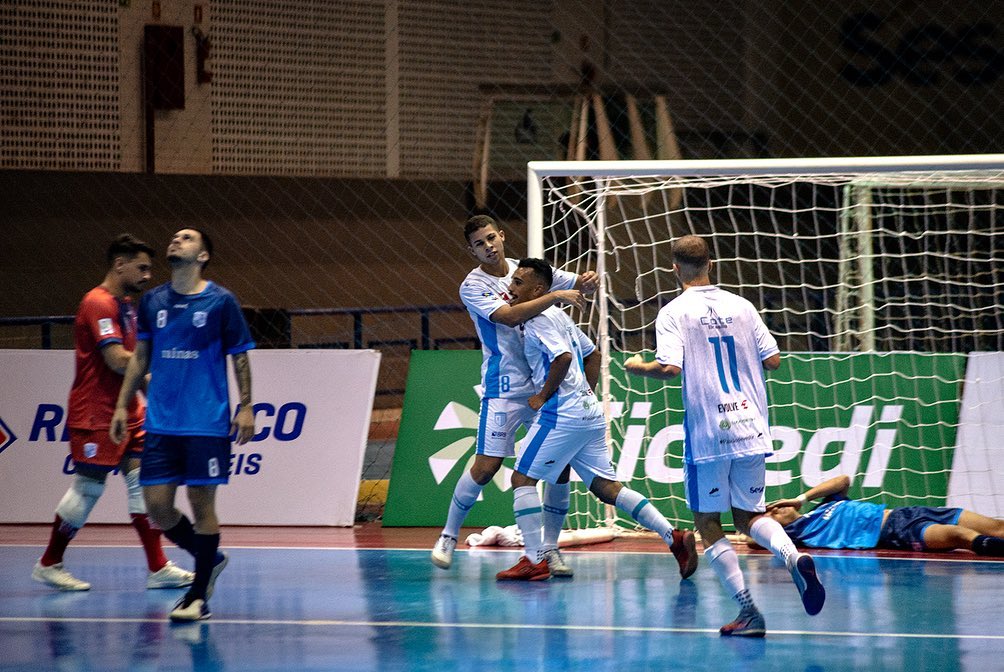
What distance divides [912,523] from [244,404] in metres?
4.55

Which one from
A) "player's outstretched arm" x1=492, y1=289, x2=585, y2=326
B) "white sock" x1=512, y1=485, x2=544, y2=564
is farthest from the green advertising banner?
"player's outstretched arm" x1=492, y1=289, x2=585, y2=326

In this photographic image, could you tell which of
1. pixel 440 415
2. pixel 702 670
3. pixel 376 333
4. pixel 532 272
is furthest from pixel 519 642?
pixel 376 333

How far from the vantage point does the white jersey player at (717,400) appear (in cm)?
609

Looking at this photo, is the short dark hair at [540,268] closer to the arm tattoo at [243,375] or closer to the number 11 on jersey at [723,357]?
the number 11 on jersey at [723,357]

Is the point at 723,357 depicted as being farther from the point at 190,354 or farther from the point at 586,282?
the point at 190,354

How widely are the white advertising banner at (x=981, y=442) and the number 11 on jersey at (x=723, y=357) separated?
13.0 feet

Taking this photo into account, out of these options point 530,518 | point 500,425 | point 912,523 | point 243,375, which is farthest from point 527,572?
point 912,523

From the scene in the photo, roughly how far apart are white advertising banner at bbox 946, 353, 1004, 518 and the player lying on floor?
0.69 m

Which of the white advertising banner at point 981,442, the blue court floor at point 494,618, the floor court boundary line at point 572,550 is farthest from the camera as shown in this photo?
the white advertising banner at point 981,442

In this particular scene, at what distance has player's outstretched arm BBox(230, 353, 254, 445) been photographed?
6.46m

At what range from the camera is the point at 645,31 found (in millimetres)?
19125

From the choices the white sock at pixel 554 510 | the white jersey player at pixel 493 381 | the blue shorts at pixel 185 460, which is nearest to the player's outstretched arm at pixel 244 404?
the blue shorts at pixel 185 460

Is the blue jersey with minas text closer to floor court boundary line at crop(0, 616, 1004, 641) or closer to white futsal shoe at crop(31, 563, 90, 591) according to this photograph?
floor court boundary line at crop(0, 616, 1004, 641)

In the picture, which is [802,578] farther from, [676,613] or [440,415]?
[440,415]
